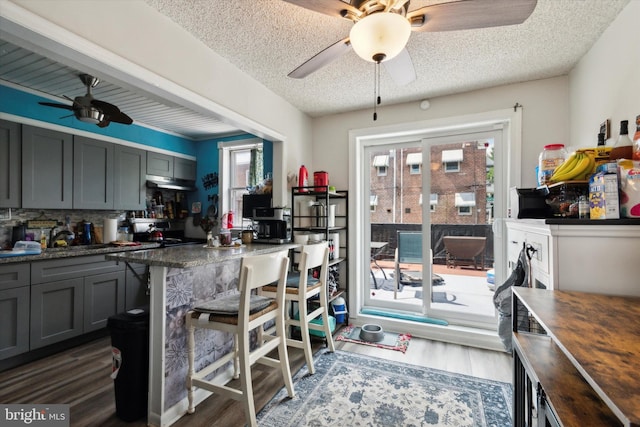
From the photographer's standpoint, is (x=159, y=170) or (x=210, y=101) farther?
(x=159, y=170)

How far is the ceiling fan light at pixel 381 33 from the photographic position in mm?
1188

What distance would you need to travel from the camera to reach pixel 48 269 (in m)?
2.57

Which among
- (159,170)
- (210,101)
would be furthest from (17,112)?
(210,101)

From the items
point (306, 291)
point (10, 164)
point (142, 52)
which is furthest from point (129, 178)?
point (306, 291)

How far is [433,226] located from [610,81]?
175 centimetres

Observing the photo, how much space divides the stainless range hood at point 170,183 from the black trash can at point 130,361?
8.22 ft

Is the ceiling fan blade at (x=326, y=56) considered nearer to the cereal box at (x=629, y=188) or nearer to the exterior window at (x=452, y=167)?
the cereal box at (x=629, y=188)

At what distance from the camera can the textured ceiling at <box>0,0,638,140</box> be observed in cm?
172

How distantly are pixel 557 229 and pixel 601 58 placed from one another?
1.45 metres

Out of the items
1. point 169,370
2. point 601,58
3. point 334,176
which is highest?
point 601,58

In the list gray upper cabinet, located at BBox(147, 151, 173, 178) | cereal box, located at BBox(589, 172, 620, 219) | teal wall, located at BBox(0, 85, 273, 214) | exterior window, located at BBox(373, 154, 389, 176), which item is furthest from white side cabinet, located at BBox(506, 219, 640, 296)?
gray upper cabinet, located at BBox(147, 151, 173, 178)

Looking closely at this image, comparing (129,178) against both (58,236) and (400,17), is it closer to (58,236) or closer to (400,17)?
(58,236)

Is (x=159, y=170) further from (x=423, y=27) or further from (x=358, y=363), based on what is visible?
(x=423, y=27)

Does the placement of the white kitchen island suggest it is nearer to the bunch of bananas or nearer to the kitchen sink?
the kitchen sink
